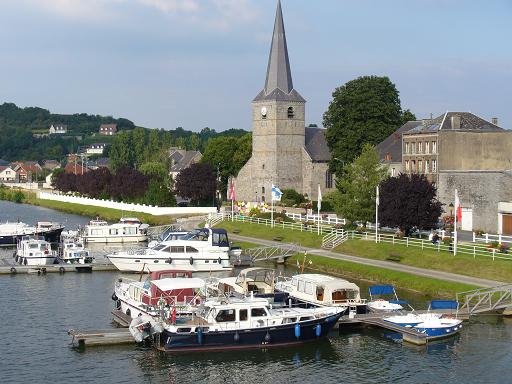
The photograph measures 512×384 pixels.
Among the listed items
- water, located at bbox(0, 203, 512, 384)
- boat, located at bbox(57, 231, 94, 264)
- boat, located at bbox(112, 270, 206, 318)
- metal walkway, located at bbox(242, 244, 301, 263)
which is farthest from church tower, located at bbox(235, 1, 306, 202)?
water, located at bbox(0, 203, 512, 384)

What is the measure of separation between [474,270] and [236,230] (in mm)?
38655

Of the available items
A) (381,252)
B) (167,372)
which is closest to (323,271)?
(381,252)

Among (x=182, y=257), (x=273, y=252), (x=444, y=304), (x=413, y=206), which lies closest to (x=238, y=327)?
(x=444, y=304)

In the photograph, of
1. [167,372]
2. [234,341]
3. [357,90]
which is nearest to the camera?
[167,372]

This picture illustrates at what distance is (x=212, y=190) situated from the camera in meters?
125

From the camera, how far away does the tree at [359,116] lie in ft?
361

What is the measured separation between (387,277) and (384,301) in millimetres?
9347

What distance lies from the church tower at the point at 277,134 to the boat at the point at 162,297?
72.4 meters

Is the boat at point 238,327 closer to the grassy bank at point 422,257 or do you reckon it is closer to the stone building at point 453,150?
the grassy bank at point 422,257

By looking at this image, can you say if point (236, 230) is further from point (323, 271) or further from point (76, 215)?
point (76, 215)

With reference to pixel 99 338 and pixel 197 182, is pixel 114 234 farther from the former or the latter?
pixel 99 338

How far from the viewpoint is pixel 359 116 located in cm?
11075

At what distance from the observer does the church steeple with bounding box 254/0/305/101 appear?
118750 mm

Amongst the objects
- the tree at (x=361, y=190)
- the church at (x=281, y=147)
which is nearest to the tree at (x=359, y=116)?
the church at (x=281, y=147)
